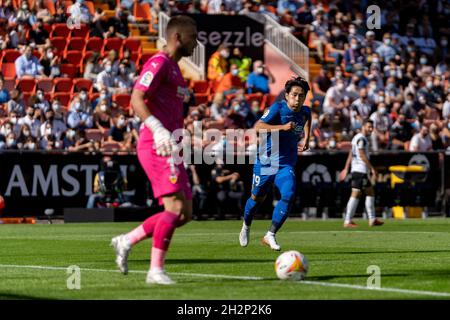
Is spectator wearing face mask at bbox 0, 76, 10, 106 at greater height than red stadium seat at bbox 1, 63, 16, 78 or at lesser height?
lesser

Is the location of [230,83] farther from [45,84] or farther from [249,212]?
[249,212]

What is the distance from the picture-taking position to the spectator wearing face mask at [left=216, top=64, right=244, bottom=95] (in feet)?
115

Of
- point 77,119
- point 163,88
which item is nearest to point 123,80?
point 77,119

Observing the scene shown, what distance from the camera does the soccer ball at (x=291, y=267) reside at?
11.2m

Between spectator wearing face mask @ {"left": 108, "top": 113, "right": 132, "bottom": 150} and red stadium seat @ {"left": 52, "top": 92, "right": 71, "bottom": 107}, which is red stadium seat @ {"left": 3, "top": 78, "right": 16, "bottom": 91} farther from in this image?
spectator wearing face mask @ {"left": 108, "top": 113, "right": 132, "bottom": 150}

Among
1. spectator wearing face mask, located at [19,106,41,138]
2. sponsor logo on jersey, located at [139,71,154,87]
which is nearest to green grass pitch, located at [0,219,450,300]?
sponsor logo on jersey, located at [139,71,154,87]

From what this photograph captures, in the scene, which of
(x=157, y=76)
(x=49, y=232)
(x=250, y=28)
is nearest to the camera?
(x=157, y=76)

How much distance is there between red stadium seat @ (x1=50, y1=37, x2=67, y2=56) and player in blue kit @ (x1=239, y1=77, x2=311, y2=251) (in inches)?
739

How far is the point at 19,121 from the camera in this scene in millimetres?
29984

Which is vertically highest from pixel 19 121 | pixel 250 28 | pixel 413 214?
pixel 250 28

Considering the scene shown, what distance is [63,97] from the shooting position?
32.8m
